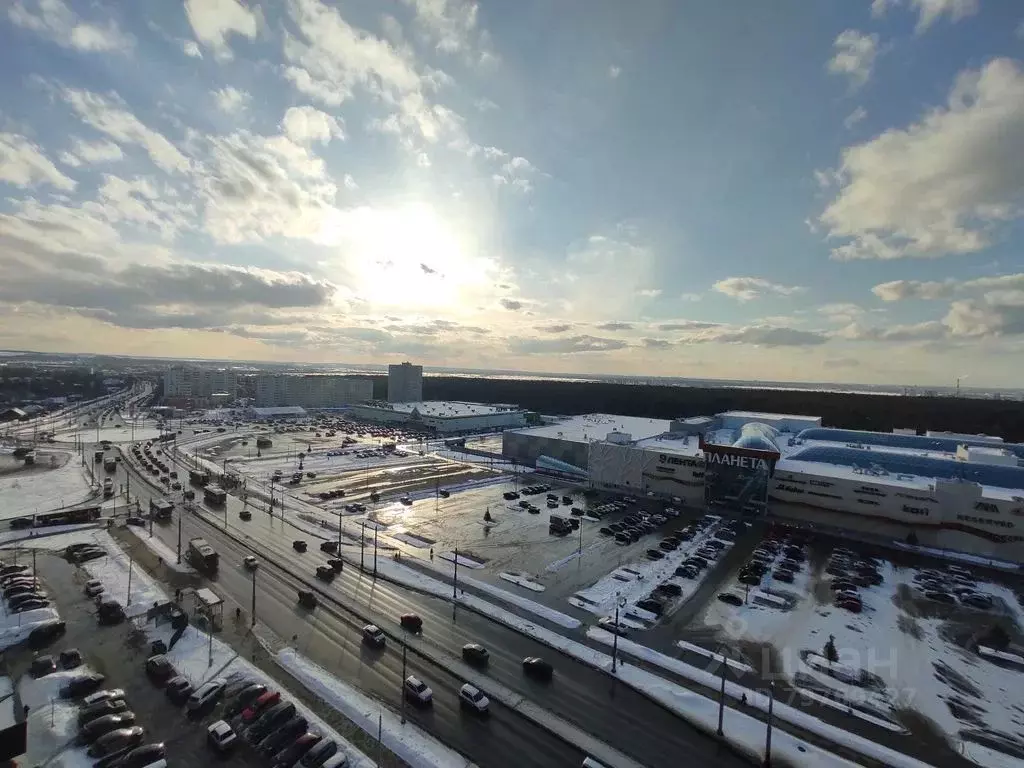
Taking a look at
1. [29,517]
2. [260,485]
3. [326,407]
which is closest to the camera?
[29,517]

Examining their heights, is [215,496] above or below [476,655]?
below

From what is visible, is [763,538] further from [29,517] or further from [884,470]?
[29,517]

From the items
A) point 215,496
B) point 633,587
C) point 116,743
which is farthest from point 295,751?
point 215,496

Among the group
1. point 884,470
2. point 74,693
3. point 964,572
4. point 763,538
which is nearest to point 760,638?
point 763,538

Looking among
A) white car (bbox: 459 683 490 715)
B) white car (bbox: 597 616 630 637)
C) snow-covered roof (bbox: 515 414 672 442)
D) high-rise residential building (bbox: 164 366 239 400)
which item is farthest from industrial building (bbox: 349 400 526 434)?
white car (bbox: 459 683 490 715)

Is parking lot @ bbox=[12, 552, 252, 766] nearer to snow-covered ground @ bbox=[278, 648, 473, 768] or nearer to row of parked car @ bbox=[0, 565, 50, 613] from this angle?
row of parked car @ bbox=[0, 565, 50, 613]

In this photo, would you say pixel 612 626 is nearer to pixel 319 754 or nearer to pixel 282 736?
pixel 319 754

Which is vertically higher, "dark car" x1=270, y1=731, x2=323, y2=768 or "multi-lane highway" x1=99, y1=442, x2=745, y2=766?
"dark car" x1=270, y1=731, x2=323, y2=768
